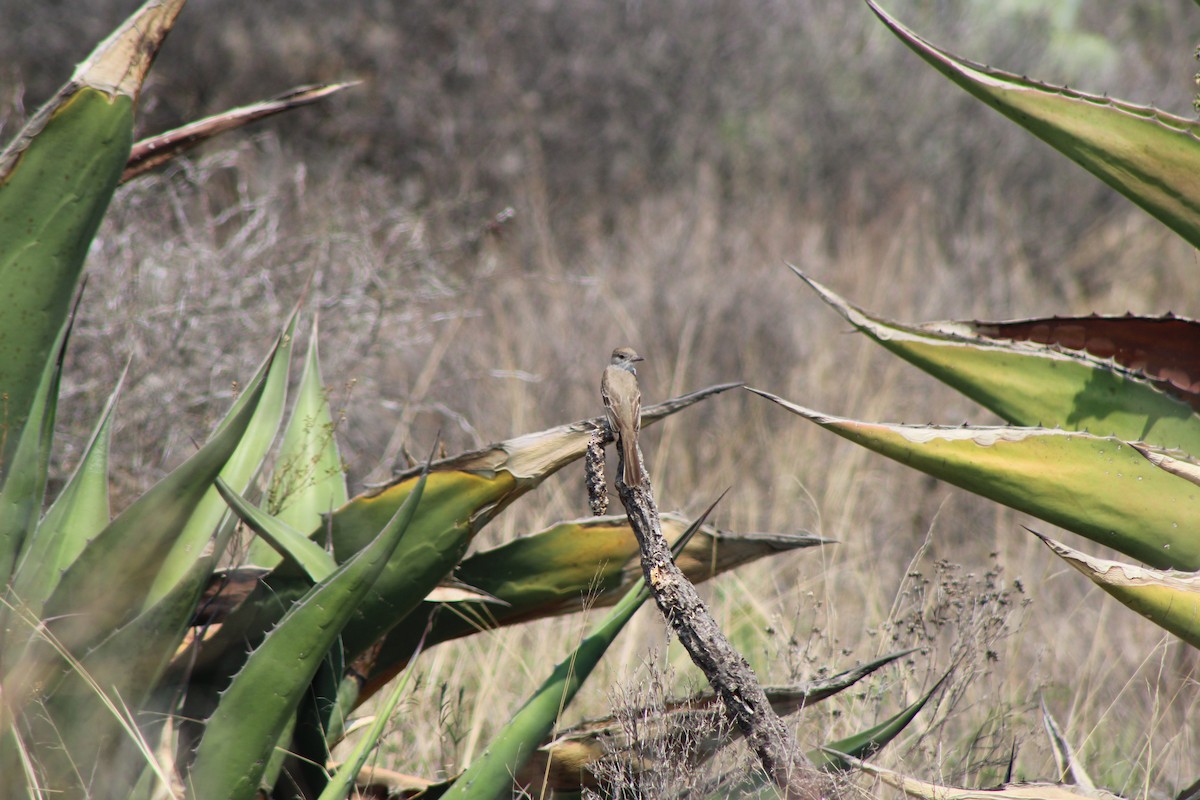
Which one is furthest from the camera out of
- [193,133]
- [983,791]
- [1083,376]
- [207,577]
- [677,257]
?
[677,257]

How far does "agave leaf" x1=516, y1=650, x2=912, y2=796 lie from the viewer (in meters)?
2.03

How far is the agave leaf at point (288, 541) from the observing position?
6.35 feet

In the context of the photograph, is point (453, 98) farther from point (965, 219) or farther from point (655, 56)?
point (965, 219)

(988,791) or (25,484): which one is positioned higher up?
(25,484)

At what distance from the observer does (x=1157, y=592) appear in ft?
6.18

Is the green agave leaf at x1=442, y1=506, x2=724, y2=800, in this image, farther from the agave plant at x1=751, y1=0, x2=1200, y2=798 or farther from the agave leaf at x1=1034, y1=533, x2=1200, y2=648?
the agave leaf at x1=1034, y1=533, x2=1200, y2=648

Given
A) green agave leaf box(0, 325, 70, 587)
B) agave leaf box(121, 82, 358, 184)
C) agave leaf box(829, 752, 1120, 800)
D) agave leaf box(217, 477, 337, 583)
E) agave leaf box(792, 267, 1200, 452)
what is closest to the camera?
agave leaf box(829, 752, 1120, 800)

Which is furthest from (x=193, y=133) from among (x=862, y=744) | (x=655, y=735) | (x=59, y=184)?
(x=862, y=744)

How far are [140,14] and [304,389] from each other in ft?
3.01

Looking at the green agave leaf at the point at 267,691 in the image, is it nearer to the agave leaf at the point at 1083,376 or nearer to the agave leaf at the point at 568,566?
the agave leaf at the point at 568,566

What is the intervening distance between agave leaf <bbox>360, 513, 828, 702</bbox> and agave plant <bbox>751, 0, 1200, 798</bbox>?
398mm

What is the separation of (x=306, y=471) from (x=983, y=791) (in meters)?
1.56

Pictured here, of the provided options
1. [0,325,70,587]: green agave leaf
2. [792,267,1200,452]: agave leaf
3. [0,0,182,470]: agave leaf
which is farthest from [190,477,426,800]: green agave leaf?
[792,267,1200,452]: agave leaf

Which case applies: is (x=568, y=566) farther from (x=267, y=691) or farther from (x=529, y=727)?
(x=267, y=691)
